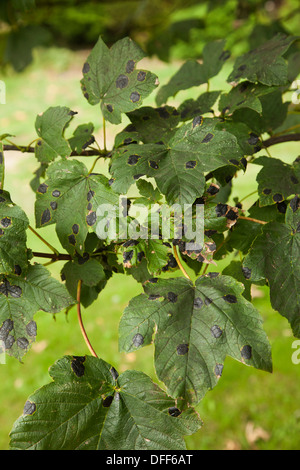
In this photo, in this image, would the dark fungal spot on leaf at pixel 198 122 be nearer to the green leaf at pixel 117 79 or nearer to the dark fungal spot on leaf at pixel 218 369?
the green leaf at pixel 117 79

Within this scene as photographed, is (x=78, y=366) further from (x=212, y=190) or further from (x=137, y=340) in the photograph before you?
(x=212, y=190)

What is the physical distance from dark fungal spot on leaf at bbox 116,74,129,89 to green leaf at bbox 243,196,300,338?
0.48 metres

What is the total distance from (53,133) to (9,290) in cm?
39

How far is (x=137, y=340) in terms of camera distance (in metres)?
0.86

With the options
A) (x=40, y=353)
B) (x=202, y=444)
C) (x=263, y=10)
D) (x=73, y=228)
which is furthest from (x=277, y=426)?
(x=263, y=10)

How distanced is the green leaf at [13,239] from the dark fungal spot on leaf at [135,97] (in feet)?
1.24

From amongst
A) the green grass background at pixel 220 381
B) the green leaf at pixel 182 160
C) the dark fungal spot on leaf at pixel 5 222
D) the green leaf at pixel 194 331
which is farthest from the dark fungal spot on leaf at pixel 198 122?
the green grass background at pixel 220 381

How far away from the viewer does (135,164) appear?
35.8 inches

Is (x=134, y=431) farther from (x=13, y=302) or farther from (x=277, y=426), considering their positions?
(x=277, y=426)

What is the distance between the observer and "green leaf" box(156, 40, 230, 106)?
4.41 feet

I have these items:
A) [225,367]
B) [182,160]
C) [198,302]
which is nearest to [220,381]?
[225,367]

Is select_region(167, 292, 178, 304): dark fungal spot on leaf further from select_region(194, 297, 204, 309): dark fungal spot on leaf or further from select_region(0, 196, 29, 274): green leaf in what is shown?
select_region(0, 196, 29, 274): green leaf

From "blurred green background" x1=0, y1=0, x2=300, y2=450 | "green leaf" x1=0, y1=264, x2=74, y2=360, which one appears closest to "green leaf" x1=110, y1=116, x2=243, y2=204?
"green leaf" x1=0, y1=264, x2=74, y2=360

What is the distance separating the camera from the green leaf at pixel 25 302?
2.88ft
